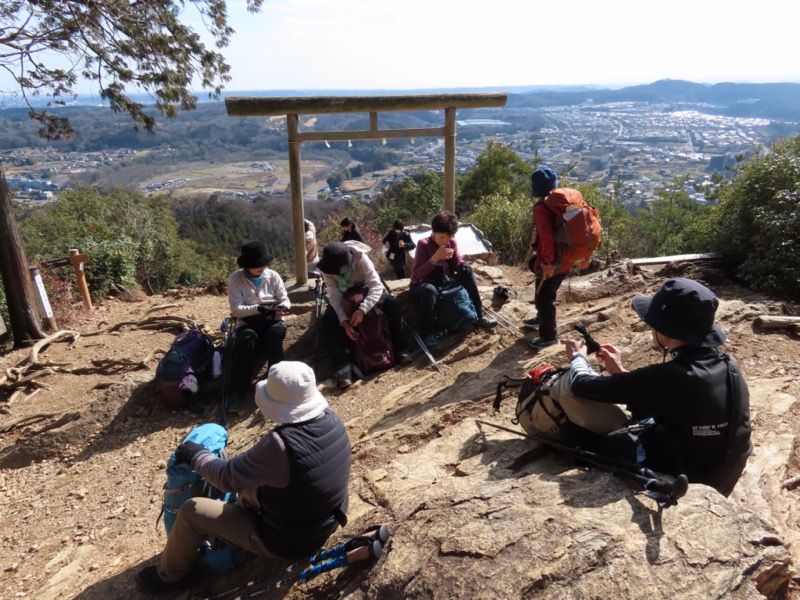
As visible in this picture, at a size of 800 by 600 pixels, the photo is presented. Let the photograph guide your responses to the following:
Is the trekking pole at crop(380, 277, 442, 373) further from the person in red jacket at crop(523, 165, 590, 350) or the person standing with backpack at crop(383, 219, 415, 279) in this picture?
the person standing with backpack at crop(383, 219, 415, 279)

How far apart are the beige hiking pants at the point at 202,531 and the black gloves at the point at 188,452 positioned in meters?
0.21

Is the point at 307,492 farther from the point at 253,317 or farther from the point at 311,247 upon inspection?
the point at 311,247

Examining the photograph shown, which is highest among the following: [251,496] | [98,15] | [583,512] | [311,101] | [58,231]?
[98,15]

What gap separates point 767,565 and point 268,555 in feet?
7.05

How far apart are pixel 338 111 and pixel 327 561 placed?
5.99m

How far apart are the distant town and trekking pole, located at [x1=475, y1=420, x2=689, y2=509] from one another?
35.4 meters

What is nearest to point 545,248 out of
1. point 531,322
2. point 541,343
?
point 541,343

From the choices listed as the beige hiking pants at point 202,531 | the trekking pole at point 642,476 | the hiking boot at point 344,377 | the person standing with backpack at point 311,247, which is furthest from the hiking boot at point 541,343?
the person standing with backpack at point 311,247

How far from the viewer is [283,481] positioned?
8.20 ft

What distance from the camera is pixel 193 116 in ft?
352

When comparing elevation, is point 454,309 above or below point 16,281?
above

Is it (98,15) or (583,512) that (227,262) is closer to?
(98,15)

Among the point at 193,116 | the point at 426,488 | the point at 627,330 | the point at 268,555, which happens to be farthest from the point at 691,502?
the point at 193,116

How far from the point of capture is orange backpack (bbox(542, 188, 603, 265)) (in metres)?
4.55
